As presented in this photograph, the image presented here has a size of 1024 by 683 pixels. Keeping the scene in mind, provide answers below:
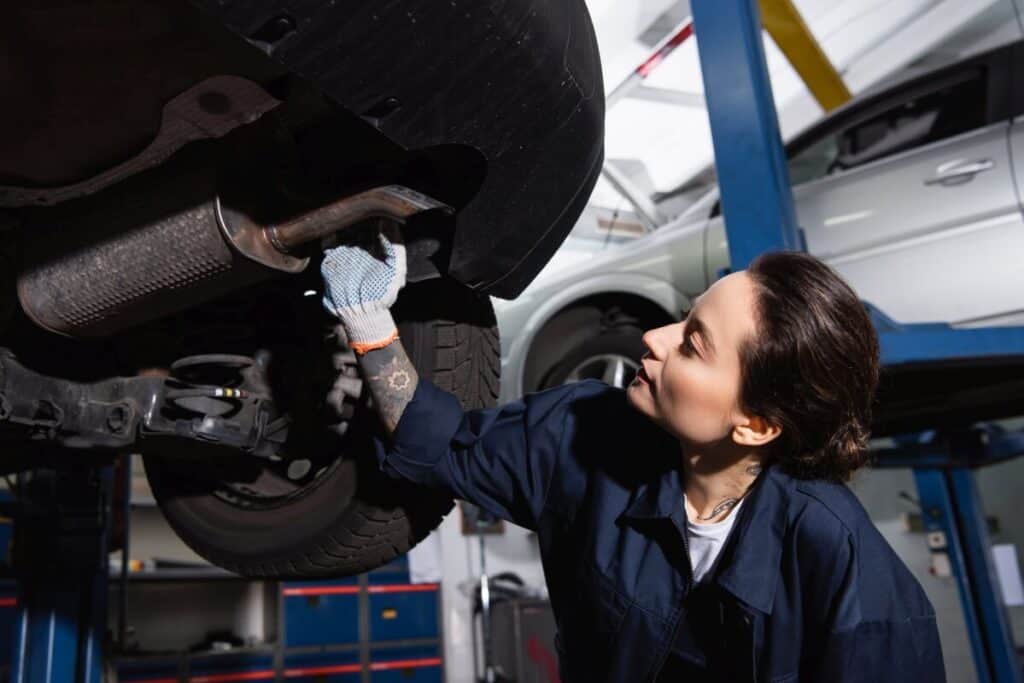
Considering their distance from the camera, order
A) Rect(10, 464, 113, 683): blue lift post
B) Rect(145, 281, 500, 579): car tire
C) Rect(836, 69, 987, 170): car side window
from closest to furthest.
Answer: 1. Rect(145, 281, 500, 579): car tire
2. Rect(10, 464, 113, 683): blue lift post
3. Rect(836, 69, 987, 170): car side window

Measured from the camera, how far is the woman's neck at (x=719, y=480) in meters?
1.08

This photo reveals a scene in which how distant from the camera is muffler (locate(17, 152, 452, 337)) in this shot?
2.89ft

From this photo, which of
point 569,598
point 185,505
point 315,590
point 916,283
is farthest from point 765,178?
point 315,590

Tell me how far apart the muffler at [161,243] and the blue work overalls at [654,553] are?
0.30 metres

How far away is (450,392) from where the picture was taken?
1218mm

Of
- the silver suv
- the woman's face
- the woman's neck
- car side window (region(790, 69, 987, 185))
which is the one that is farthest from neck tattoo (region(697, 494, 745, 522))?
car side window (region(790, 69, 987, 185))

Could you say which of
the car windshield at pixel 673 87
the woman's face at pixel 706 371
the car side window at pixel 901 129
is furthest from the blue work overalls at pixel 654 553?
the car windshield at pixel 673 87

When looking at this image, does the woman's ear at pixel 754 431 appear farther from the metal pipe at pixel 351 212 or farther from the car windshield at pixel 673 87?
the car windshield at pixel 673 87

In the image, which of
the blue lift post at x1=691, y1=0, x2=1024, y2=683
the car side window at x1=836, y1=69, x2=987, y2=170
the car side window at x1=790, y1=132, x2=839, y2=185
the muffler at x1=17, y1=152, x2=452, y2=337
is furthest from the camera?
the car side window at x1=790, y1=132, x2=839, y2=185

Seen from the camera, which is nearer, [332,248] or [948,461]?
[332,248]

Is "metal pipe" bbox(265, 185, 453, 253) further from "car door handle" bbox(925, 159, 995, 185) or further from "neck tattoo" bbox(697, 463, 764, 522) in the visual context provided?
"car door handle" bbox(925, 159, 995, 185)

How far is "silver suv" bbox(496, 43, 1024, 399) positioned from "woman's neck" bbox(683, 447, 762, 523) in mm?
1066

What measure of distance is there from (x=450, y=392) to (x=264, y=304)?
35cm

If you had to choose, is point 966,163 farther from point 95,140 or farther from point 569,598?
point 95,140
